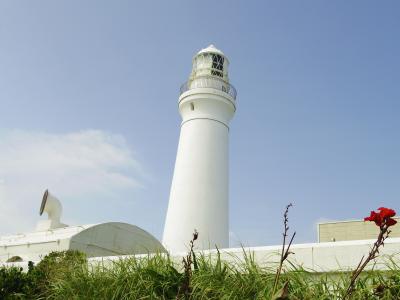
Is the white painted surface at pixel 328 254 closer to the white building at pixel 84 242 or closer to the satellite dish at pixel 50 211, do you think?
the white building at pixel 84 242

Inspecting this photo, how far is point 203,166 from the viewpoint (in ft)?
68.9

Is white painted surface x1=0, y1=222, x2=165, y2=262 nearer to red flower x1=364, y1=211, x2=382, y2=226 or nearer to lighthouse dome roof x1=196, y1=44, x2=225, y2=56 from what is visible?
lighthouse dome roof x1=196, y1=44, x2=225, y2=56

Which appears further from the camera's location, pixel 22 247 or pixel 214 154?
pixel 214 154

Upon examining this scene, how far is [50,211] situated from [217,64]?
11735 mm

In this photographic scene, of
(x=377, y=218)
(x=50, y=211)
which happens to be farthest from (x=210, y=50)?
(x=377, y=218)

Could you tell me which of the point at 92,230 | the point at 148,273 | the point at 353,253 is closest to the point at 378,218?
the point at 148,273

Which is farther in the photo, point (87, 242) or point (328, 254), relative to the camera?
point (87, 242)

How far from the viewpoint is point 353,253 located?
840cm

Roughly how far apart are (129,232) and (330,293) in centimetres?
1454

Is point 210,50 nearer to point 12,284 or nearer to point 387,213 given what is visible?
point 12,284

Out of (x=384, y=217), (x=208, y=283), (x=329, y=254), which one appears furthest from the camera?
(x=329, y=254)

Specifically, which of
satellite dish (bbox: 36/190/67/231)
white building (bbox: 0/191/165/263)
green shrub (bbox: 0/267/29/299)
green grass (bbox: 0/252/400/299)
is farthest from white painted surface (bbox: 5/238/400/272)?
satellite dish (bbox: 36/190/67/231)

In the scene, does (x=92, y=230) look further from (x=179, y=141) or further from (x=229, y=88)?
(x=229, y=88)

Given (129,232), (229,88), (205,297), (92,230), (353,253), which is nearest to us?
(205,297)
